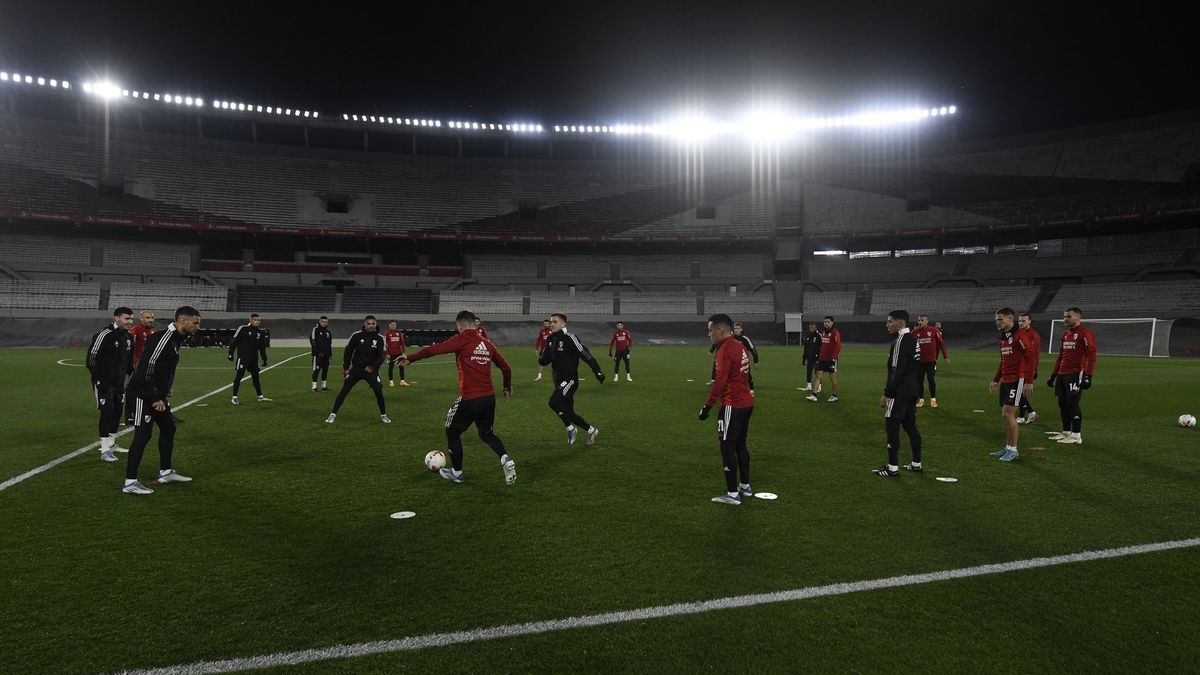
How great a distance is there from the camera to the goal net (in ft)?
114

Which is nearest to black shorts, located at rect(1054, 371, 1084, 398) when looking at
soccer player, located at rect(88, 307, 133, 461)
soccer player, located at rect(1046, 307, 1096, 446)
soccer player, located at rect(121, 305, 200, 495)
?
soccer player, located at rect(1046, 307, 1096, 446)

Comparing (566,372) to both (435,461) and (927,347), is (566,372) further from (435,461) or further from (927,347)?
(927,347)

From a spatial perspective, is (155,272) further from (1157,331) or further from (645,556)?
(1157,331)

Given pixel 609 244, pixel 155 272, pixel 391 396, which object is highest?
pixel 609 244

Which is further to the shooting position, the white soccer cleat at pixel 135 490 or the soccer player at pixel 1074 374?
the soccer player at pixel 1074 374

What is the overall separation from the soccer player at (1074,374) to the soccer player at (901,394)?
4.24 m

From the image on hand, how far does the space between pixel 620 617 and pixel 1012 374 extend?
27.4 ft

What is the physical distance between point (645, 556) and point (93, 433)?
34.9 ft

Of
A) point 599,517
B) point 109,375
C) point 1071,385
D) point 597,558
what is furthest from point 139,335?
point 1071,385

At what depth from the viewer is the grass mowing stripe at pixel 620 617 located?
136 inches

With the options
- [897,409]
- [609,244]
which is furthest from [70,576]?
[609,244]

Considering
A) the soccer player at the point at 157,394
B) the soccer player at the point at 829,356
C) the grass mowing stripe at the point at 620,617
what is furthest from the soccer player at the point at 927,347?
the soccer player at the point at 157,394

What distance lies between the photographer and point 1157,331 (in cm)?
3509

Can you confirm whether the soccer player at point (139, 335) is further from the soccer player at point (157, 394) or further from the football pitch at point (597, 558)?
the football pitch at point (597, 558)
